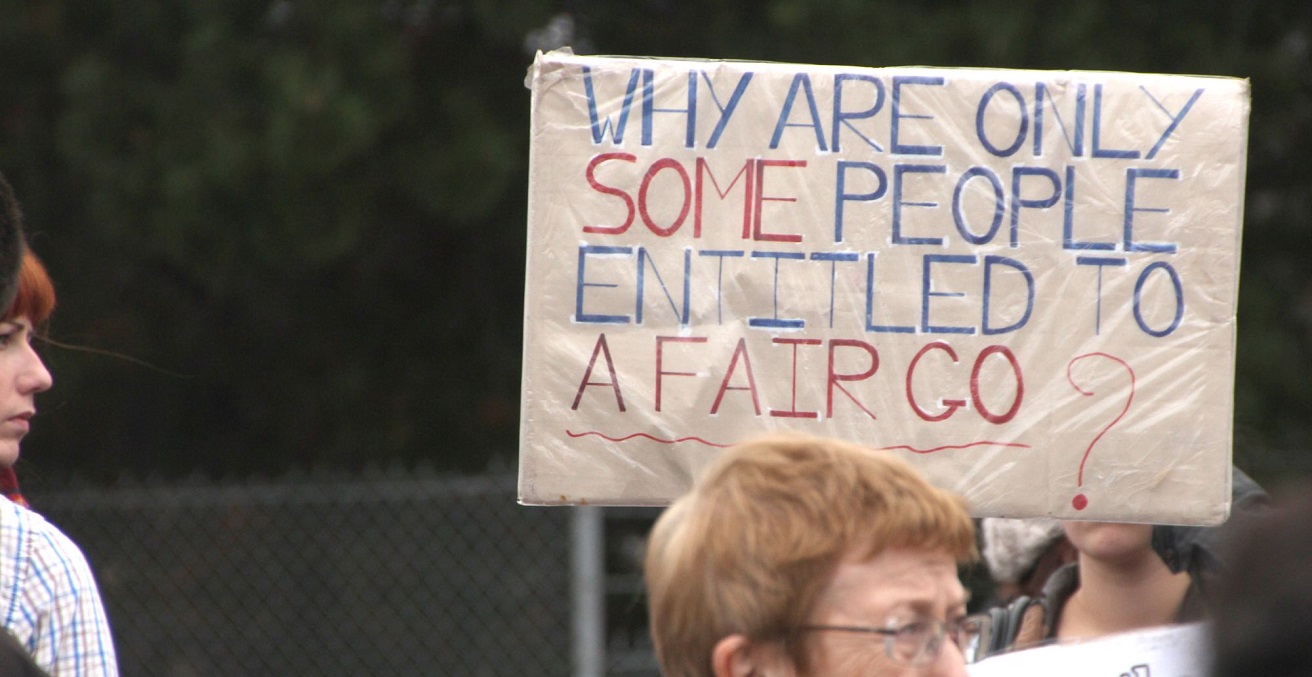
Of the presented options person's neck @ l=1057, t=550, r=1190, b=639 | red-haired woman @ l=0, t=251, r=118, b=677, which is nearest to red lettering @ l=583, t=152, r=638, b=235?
red-haired woman @ l=0, t=251, r=118, b=677

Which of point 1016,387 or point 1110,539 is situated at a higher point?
point 1016,387

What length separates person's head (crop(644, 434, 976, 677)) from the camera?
4.97 ft

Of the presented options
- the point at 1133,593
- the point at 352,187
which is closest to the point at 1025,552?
the point at 1133,593

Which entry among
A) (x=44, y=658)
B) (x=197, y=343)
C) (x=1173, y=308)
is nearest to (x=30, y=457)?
(x=197, y=343)

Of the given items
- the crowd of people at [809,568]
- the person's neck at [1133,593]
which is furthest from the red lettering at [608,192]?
the person's neck at [1133,593]

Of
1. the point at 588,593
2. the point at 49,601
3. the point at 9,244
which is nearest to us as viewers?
the point at 9,244

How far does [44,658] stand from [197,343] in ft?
22.1

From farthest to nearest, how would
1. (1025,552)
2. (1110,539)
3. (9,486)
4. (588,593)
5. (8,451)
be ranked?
(588,593)
(1025,552)
(1110,539)
(9,486)
(8,451)

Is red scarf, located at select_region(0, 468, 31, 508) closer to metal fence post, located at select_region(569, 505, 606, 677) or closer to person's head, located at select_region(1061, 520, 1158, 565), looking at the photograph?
person's head, located at select_region(1061, 520, 1158, 565)

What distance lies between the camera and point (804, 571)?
4.97 feet

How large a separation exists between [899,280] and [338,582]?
11.1 feet

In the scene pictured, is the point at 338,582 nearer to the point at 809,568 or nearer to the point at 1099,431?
the point at 1099,431

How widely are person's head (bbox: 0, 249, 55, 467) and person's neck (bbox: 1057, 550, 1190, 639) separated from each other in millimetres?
1803

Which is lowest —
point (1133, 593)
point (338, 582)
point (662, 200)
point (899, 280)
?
point (338, 582)
